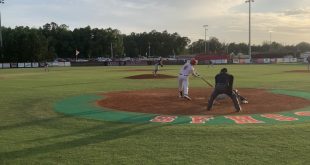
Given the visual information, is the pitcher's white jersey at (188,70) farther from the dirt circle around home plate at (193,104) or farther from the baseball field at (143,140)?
the baseball field at (143,140)

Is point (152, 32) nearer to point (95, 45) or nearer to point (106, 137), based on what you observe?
point (95, 45)

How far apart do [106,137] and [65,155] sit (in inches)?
76.5

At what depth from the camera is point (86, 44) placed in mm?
Answer: 138500

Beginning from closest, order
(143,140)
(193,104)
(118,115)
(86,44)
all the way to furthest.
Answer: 1. (143,140)
2. (118,115)
3. (193,104)
4. (86,44)

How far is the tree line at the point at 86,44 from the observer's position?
322 ft

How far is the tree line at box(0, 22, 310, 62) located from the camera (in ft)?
322

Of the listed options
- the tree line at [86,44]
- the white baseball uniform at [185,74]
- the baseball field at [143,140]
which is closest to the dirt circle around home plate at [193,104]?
the baseball field at [143,140]

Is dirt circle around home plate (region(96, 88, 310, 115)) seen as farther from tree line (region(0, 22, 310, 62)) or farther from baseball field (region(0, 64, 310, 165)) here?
tree line (region(0, 22, 310, 62))

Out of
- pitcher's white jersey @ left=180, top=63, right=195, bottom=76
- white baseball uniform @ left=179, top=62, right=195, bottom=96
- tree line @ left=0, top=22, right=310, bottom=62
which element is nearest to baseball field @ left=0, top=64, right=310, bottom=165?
white baseball uniform @ left=179, top=62, right=195, bottom=96

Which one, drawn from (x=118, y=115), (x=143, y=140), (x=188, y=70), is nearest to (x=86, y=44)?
(x=188, y=70)

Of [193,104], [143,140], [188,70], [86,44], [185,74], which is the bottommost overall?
[143,140]

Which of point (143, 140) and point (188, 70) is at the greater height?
point (188, 70)

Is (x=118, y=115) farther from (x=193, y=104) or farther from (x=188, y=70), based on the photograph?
(x=188, y=70)

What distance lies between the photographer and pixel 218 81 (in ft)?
46.5
